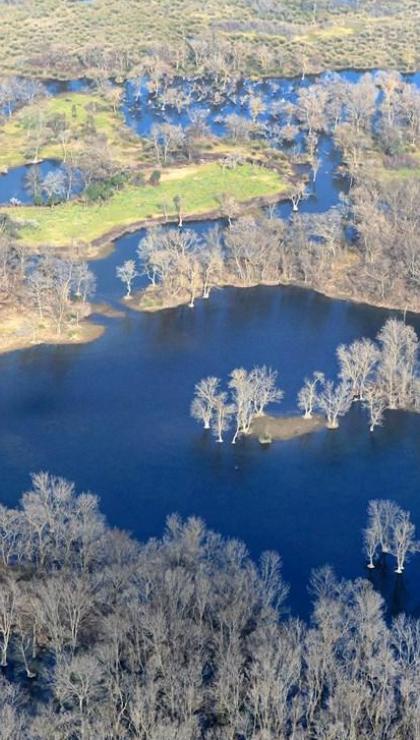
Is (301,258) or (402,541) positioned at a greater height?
(301,258)

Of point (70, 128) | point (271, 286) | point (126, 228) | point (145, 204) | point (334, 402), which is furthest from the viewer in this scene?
point (70, 128)

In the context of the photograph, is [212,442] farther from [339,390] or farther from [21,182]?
[21,182]

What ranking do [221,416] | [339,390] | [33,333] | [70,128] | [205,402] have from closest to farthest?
[221,416]
[339,390]
[205,402]
[33,333]
[70,128]

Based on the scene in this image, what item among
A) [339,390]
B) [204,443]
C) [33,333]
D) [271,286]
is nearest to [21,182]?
[33,333]

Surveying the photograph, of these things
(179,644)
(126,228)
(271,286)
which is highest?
(126,228)

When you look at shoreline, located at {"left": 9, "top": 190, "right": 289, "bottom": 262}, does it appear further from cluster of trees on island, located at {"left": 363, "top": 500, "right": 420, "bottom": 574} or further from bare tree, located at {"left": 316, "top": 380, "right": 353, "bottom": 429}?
cluster of trees on island, located at {"left": 363, "top": 500, "right": 420, "bottom": 574}

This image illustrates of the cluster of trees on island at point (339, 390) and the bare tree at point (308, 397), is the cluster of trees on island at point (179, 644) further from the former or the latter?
the bare tree at point (308, 397)

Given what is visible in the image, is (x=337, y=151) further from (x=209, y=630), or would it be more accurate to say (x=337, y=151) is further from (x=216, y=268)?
(x=209, y=630)
